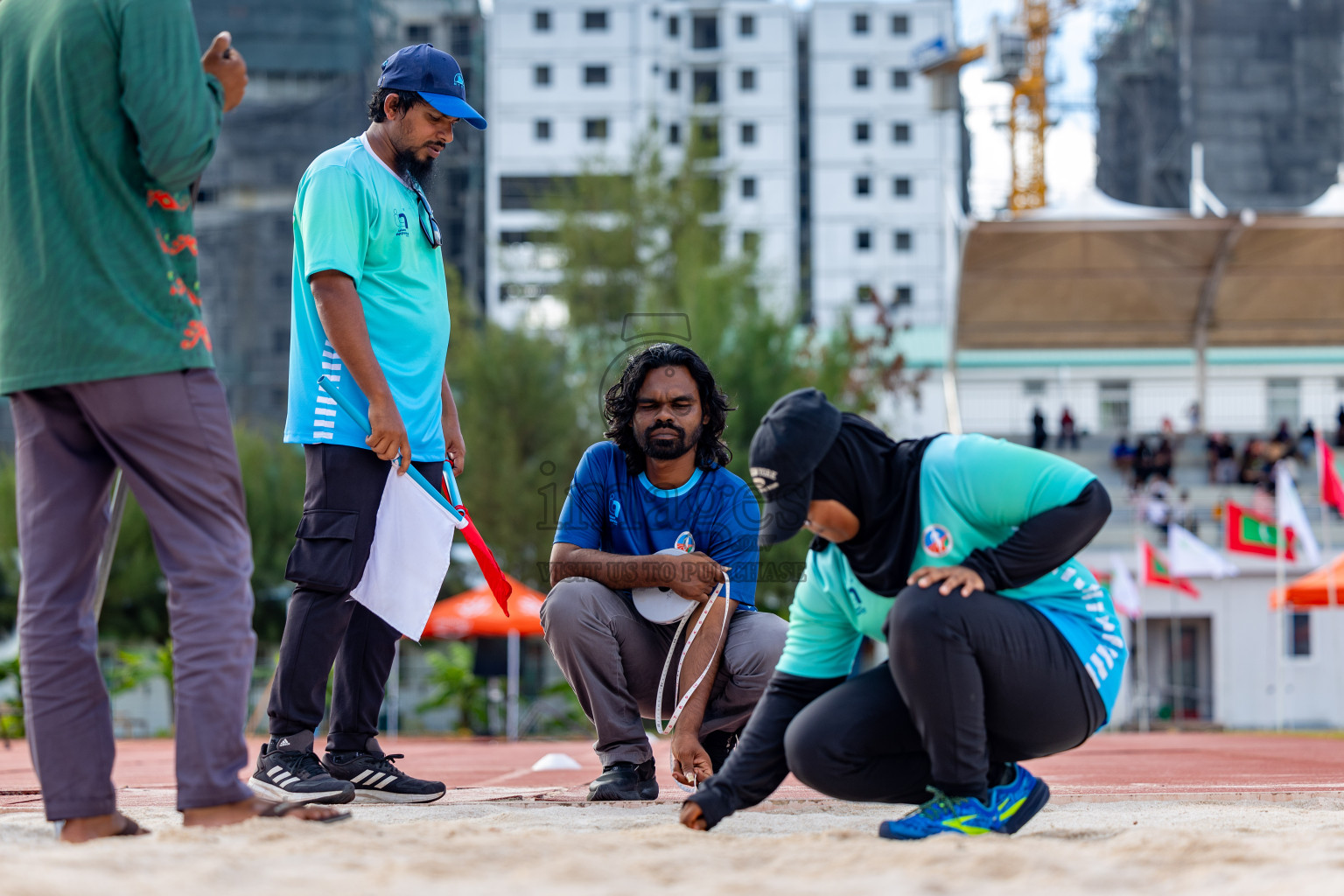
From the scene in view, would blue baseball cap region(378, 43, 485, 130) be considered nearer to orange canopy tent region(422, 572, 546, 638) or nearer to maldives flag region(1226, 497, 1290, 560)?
orange canopy tent region(422, 572, 546, 638)

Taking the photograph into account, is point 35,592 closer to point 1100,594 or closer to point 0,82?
point 0,82

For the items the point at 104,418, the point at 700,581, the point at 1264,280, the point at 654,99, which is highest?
the point at 654,99

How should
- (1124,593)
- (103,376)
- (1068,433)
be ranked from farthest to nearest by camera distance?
(1068,433)
(1124,593)
(103,376)

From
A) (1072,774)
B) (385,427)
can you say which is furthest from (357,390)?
(1072,774)

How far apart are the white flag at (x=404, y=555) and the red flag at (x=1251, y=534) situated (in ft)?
56.4

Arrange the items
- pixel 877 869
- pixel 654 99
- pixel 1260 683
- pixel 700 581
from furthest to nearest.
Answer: pixel 654 99, pixel 1260 683, pixel 700 581, pixel 877 869

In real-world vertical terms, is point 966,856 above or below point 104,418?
below

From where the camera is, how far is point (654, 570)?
370 centimetres

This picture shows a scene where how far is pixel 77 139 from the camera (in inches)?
98.3

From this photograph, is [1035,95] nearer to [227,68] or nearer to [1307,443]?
[1307,443]

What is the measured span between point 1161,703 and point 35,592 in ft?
76.1

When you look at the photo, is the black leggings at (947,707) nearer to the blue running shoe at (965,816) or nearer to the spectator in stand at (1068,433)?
the blue running shoe at (965,816)

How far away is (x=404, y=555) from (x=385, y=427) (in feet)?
1.16

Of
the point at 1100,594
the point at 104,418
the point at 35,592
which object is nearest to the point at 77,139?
the point at 104,418
